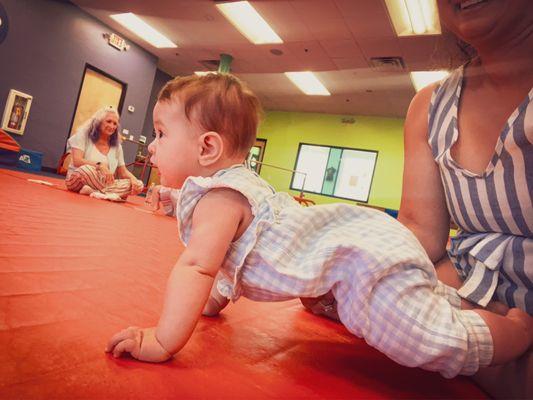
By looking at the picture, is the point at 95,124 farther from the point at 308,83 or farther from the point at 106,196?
the point at 308,83

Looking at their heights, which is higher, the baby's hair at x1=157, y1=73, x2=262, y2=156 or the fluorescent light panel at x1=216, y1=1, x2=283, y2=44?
the fluorescent light panel at x1=216, y1=1, x2=283, y2=44

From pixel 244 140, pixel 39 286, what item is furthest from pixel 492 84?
pixel 39 286

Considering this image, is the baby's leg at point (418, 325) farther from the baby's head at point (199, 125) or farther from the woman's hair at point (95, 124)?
the woman's hair at point (95, 124)

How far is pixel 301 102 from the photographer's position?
9875 millimetres

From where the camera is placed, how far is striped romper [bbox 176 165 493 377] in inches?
25.1

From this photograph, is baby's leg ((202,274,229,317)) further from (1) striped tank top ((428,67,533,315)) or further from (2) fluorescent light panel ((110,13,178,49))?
(2) fluorescent light panel ((110,13,178,49))

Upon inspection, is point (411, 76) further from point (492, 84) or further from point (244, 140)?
point (244, 140)

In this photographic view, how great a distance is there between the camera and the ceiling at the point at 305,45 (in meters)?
5.31

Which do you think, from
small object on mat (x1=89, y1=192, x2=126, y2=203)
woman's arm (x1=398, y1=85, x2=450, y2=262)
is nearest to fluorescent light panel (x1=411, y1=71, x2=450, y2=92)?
small object on mat (x1=89, y1=192, x2=126, y2=203)

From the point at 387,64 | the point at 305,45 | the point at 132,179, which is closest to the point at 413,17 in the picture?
the point at 387,64

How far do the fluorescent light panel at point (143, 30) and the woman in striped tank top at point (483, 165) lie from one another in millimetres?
7131

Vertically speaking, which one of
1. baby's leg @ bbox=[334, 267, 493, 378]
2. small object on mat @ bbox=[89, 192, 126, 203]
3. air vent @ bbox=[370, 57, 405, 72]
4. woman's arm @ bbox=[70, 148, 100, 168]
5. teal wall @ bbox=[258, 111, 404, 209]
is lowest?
small object on mat @ bbox=[89, 192, 126, 203]

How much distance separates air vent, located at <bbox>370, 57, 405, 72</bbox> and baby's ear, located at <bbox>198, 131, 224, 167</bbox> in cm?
625

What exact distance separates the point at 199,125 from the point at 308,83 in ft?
26.4
